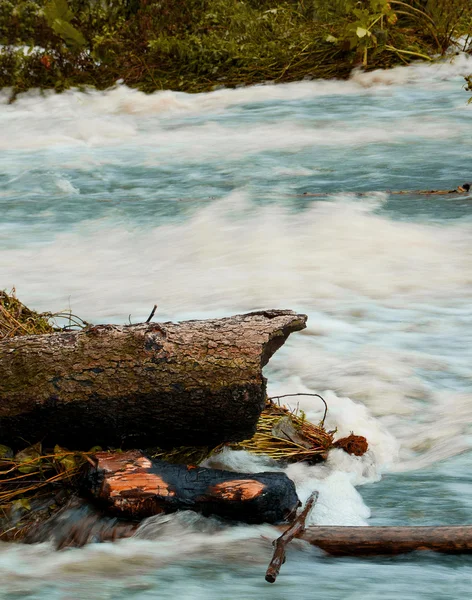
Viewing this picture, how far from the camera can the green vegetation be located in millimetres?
12656

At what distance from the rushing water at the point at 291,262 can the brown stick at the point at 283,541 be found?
0.20 ft

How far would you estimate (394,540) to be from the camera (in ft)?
10.1

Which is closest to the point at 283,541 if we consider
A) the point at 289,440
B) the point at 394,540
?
the point at 394,540

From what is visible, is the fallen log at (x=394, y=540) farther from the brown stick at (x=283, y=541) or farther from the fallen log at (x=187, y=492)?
the fallen log at (x=187, y=492)

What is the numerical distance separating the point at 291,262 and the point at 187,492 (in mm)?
3959

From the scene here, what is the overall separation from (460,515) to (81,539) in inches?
54.7

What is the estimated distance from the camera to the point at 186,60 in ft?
44.1

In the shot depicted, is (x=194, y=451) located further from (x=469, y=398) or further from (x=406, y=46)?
(x=406, y=46)

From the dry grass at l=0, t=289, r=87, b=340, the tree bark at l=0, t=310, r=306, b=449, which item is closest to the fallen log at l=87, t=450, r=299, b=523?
the tree bark at l=0, t=310, r=306, b=449

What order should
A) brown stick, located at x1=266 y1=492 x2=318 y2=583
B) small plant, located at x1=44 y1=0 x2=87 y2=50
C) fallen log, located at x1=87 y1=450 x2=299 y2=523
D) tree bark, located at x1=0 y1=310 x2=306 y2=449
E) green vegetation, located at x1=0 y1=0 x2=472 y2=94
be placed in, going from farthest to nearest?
small plant, located at x1=44 y1=0 x2=87 y2=50 < green vegetation, located at x1=0 y1=0 x2=472 y2=94 < tree bark, located at x1=0 y1=310 x2=306 y2=449 < fallen log, located at x1=87 y1=450 x2=299 y2=523 < brown stick, located at x1=266 y1=492 x2=318 y2=583

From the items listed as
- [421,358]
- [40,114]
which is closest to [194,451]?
[421,358]

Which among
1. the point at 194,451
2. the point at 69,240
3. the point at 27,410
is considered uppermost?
the point at 27,410

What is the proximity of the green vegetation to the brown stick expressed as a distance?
9.69 meters

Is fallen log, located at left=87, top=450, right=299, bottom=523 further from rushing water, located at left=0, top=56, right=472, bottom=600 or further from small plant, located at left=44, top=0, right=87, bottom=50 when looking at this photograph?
small plant, located at left=44, top=0, right=87, bottom=50
